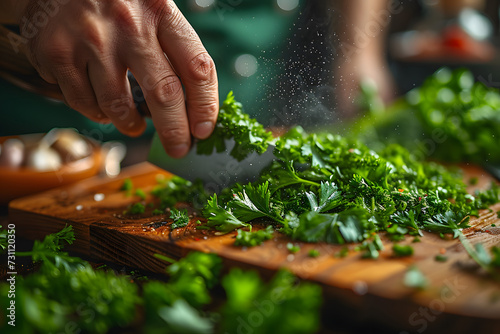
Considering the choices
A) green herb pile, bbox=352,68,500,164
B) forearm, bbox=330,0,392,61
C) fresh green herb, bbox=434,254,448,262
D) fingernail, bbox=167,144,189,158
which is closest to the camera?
fresh green herb, bbox=434,254,448,262

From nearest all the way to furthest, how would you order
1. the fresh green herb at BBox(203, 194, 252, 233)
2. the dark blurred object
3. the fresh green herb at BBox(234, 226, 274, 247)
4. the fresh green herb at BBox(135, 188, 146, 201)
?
1. the fresh green herb at BBox(234, 226, 274, 247)
2. the fresh green herb at BBox(203, 194, 252, 233)
3. the fresh green herb at BBox(135, 188, 146, 201)
4. the dark blurred object

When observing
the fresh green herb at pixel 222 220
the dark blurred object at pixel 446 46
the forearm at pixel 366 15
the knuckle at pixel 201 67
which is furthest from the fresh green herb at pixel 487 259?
the dark blurred object at pixel 446 46

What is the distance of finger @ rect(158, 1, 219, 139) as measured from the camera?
1.56 m

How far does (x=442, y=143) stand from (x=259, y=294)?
1.95 meters

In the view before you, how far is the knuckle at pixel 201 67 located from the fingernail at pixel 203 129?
0.19 m

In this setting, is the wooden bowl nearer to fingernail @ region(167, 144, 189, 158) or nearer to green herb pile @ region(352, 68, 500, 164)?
fingernail @ region(167, 144, 189, 158)

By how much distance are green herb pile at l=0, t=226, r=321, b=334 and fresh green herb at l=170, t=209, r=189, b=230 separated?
0.36 m

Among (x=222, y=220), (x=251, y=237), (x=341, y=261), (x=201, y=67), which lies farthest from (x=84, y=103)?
(x=341, y=261)

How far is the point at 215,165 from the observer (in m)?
1.84

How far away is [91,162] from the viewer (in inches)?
90.9

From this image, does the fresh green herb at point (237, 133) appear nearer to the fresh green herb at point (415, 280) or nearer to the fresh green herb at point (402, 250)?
the fresh green herb at point (402, 250)

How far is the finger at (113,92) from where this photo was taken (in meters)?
1.58

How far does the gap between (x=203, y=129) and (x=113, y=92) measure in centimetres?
37

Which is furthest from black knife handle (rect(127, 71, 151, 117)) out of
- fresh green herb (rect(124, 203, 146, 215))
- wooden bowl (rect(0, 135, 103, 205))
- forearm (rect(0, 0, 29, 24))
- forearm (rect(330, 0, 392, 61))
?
forearm (rect(330, 0, 392, 61))
